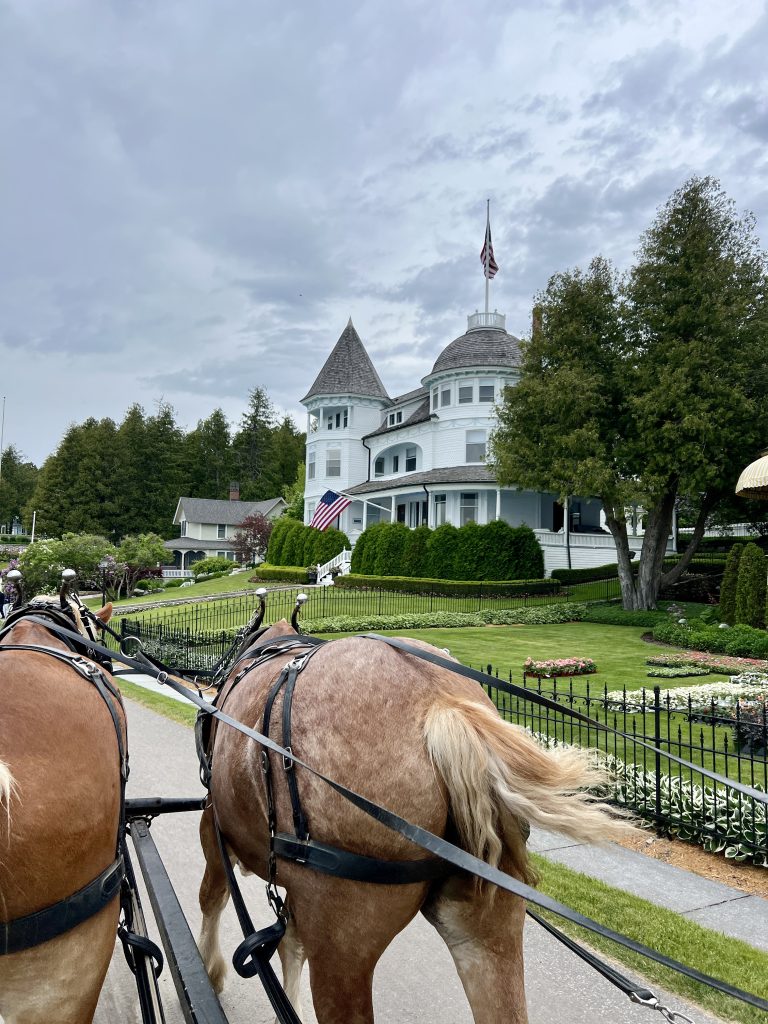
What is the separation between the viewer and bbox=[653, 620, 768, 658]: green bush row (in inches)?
652

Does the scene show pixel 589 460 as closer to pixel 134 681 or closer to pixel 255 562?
pixel 134 681

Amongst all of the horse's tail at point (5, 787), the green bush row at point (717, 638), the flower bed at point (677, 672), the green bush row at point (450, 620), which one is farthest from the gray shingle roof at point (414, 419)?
the horse's tail at point (5, 787)

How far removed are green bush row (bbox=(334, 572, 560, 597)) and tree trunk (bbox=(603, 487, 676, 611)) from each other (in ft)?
14.8

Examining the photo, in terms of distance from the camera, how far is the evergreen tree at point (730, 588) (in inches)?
827

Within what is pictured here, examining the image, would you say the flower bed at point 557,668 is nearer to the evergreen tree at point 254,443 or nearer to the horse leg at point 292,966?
the horse leg at point 292,966

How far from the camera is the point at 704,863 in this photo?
6066 millimetres

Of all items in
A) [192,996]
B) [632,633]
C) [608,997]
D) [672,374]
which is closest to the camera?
[192,996]

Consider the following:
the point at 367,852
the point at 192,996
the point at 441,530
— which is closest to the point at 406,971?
the point at 192,996

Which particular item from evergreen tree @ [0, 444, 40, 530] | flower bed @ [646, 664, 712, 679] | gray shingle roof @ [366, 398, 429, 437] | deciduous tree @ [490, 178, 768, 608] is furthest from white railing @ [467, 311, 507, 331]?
evergreen tree @ [0, 444, 40, 530]

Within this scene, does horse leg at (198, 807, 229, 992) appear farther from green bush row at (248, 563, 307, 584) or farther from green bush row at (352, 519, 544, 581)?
green bush row at (248, 563, 307, 584)

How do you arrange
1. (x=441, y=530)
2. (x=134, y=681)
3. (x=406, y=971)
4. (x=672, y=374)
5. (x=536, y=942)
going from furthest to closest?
(x=441, y=530) → (x=672, y=374) → (x=134, y=681) → (x=536, y=942) → (x=406, y=971)

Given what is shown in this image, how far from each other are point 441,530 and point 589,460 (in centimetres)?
982

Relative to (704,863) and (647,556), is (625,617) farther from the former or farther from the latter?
(704,863)

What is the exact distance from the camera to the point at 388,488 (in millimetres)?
40938
